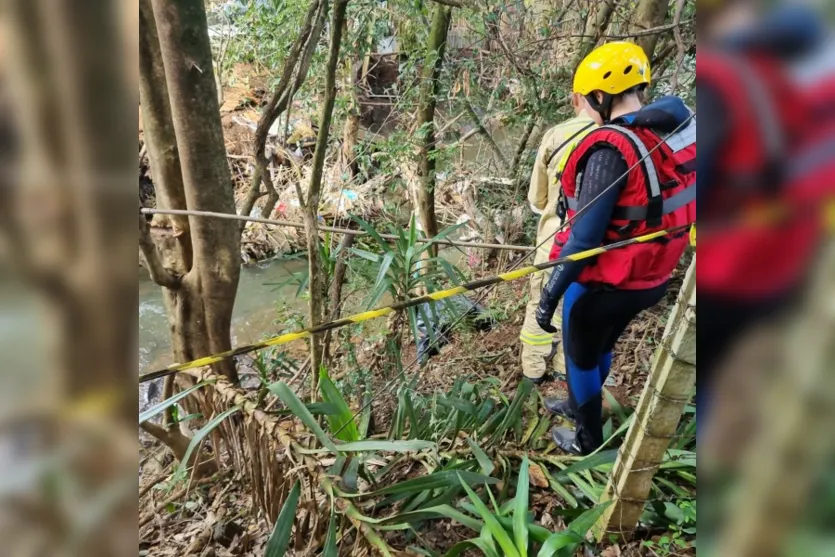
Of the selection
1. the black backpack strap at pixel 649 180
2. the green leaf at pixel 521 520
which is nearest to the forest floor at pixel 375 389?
the green leaf at pixel 521 520

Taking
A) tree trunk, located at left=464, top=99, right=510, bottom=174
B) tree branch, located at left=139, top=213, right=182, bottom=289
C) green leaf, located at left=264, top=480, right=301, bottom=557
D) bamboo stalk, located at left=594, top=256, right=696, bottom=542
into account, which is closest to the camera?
bamboo stalk, located at left=594, top=256, right=696, bottom=542

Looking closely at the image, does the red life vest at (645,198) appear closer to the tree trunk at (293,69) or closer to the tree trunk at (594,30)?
the tree trunk at (293,69)

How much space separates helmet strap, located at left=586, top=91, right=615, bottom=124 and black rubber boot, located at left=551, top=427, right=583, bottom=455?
1.33 m

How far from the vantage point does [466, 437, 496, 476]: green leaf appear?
1.67 m

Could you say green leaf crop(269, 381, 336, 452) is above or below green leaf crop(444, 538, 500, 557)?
above

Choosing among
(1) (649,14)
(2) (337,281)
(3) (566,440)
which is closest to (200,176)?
(2) (337,281)

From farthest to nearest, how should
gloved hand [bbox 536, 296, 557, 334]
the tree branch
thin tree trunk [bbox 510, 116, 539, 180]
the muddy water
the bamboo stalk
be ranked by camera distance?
the muddy water, thin tree trunk [bbox 510, 116, 539, 180], gloved hand [bbox 536, 296, 557, 334], the tree branch, the bamboo stalk

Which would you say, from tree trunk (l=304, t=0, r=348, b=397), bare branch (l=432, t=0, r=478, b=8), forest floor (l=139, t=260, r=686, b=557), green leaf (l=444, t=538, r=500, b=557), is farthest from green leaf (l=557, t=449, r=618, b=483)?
bare branch (l=432, t=0, r=478, b=8)

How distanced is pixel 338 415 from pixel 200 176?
97cm

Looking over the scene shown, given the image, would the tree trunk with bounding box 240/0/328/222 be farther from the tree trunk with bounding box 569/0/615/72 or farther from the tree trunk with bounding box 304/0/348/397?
the tree trunk with bounding box 569/0/615/72
